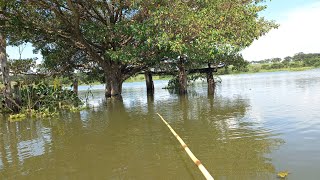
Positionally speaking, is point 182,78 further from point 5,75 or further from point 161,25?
point 5,75

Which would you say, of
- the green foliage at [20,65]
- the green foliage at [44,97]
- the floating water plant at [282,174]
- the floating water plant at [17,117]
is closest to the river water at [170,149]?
the floating water plant at [282,174]

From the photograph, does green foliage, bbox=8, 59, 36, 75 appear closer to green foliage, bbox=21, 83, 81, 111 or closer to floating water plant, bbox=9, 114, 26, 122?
green foliage, bbox=21, 83, 81, 111

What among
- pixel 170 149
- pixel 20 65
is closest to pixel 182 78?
pixel 20 65

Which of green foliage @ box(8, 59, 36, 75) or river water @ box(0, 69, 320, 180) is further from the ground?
green foliage @ box(8, 59, 36, 75)

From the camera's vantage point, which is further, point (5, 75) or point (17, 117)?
point (5, 75)

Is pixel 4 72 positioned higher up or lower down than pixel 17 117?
higher up

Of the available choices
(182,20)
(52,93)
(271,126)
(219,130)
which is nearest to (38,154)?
(219,130)

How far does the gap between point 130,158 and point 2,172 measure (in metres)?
2.40

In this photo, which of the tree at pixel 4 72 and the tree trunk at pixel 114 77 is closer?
the tree at pixel 4 72

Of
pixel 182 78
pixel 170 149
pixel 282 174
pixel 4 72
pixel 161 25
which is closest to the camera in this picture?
pixel 282 174

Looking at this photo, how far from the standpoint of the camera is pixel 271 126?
9.35m

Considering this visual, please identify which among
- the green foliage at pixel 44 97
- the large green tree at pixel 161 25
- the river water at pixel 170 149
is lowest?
the river water at pixel 170 149

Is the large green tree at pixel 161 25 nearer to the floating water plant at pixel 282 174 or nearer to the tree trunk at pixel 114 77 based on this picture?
the tree trunk at pixel 114 77

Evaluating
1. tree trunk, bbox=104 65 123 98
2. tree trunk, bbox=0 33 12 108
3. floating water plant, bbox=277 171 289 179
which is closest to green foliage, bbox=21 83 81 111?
tree trunk, bbox=0 33 12 108
